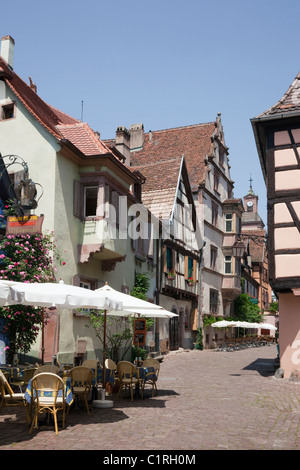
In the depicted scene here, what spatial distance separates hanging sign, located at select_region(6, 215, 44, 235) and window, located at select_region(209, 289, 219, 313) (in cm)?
2313

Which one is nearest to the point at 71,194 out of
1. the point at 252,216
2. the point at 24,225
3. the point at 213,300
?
the point at 24,225

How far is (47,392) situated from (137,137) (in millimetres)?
29507

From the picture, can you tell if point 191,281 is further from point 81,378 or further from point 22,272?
point 81,378

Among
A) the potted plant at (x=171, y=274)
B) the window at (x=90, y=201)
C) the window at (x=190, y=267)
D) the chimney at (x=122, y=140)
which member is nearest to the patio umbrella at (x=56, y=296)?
the window at (x=90, y=201)

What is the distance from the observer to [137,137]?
3631 centimetres

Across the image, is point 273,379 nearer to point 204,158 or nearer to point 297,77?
point 297,77

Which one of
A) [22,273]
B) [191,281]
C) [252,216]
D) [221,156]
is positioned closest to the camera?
[22,273]

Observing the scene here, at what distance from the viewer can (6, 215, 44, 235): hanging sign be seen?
13.2 m

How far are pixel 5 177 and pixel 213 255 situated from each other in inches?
883

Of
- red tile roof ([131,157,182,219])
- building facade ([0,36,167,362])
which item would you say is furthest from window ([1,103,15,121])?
red tile roof ([131,157,182,219])

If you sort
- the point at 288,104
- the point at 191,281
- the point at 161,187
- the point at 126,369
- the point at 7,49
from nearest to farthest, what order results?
1. the point at 126,369
2. the point at 288,104
3. the point at 7,49
4. the point at 161,187
5. the point at 191,281

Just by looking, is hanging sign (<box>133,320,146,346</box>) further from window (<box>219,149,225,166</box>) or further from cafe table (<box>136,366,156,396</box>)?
window (<box>219,149,225,166</box>)

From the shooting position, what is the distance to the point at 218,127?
3694cm
